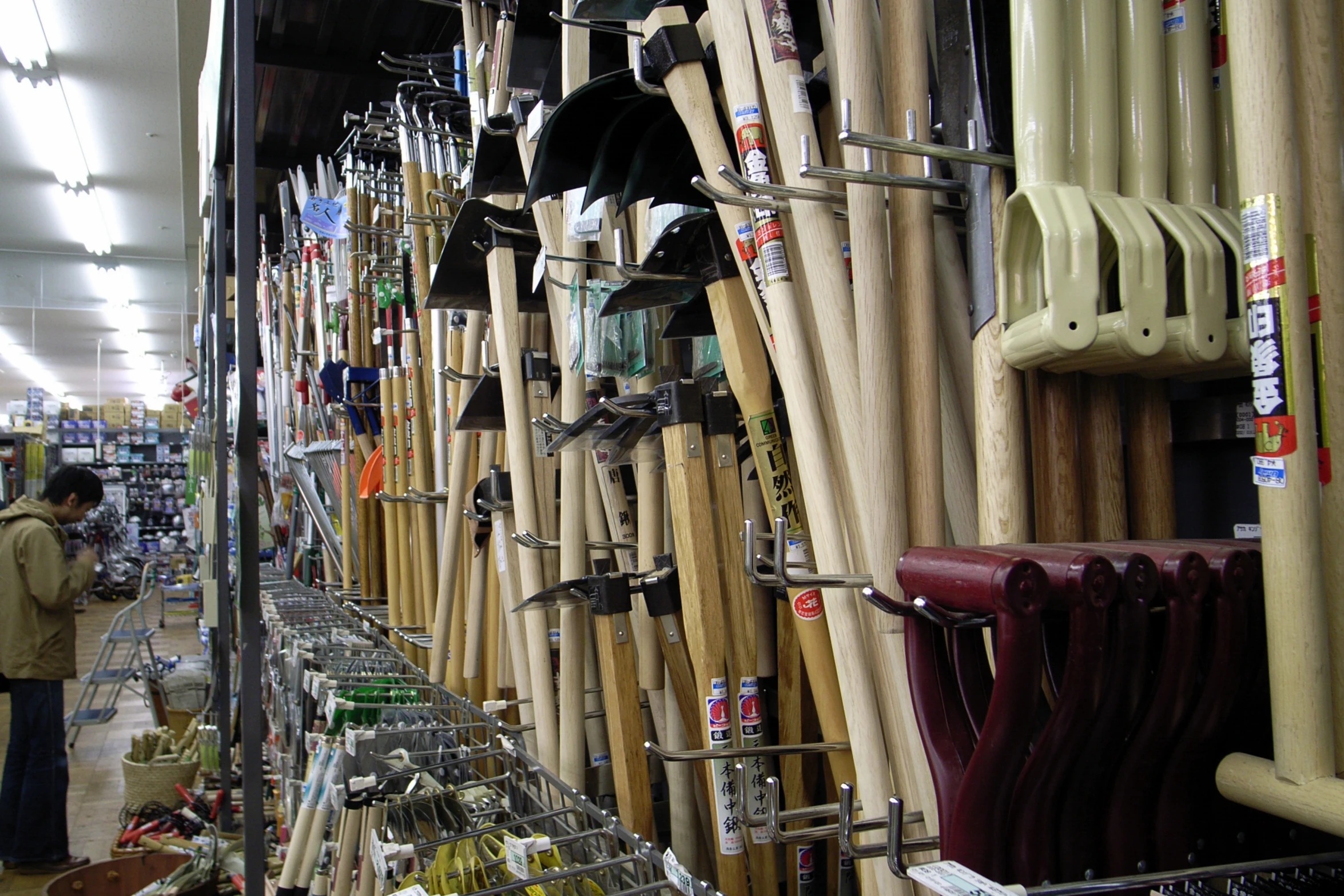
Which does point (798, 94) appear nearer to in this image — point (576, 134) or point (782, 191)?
point (782, 191)

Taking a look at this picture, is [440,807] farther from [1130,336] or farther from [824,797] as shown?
[1130,336]

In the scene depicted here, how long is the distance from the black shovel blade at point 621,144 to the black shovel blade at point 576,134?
0.4 inches

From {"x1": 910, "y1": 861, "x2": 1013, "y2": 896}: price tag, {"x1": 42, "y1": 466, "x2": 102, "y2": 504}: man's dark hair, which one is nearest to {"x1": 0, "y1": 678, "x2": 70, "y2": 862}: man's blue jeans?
{"x1": 42, "y1": 466, "x2": 102, "y2": 504}: man's dark hair

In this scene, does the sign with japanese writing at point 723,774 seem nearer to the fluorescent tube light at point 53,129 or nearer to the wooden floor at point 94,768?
the wooden floor at point 94,768

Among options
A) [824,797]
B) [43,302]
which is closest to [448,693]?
[824,797]

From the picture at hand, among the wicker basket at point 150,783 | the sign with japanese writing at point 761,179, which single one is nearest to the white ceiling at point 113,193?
the wicker basket at point 150,783

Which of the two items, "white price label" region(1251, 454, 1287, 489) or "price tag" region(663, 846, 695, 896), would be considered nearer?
"white price label" region(1251, 454, 1287, 489)

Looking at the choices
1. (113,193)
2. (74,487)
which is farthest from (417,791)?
(113,193)

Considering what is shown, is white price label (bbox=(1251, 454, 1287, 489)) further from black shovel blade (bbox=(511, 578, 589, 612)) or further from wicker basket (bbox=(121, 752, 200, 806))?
wicker basket (bbox=(121, 752, 200, 806))

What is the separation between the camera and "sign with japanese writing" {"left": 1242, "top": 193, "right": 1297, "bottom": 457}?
61 centimetres

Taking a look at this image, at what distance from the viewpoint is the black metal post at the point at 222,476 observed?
2.63m

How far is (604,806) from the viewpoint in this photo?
1.49 metres

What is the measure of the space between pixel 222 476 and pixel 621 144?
73.4 inches

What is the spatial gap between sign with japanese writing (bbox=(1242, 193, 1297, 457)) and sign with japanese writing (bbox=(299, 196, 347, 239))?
3.13m
